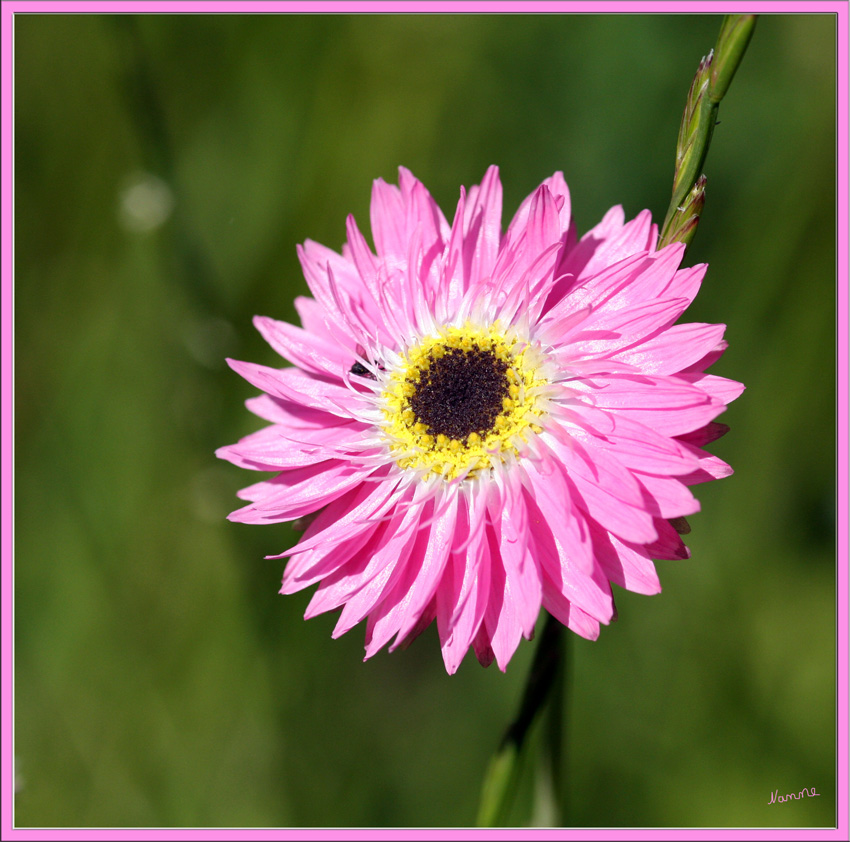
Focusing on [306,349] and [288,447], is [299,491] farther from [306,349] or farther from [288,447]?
[306,349]

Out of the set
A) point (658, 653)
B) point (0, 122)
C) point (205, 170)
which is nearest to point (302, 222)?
point (205, 170)

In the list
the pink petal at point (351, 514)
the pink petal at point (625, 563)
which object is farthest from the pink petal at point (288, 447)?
the pink petal at point (625, 563)

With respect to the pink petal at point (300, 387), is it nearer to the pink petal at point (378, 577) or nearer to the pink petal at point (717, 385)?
the pink petal at point (378, 577)

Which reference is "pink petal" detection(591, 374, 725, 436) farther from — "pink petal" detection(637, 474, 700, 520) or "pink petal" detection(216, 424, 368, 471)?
"pink petal" detection(216, 424, 368, 471)
